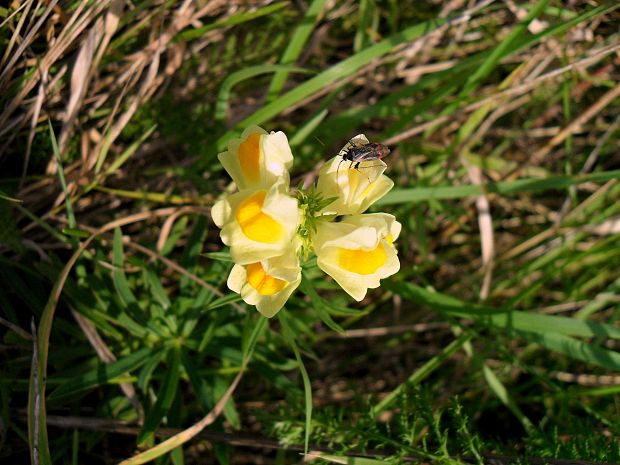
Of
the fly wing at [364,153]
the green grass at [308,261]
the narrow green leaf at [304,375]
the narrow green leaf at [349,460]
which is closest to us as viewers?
the fly wing at [364,153]

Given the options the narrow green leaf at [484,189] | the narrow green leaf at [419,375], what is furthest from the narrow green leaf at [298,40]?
the narrow green leaf at [419,375]

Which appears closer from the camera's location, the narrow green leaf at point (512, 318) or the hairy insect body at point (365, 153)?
the hairy insect body at point (365, 153)

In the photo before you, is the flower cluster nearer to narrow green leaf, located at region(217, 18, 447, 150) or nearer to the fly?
the fly

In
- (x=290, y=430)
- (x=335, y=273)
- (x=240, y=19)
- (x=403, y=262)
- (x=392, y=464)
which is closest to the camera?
(x=335, y=273)

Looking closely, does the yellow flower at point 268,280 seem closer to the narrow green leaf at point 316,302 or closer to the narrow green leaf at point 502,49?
the narrow green leaf at point 316,302

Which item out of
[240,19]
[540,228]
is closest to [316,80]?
[240,19]

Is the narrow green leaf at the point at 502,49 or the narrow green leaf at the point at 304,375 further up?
the narrow green leaf at the point at 502,49

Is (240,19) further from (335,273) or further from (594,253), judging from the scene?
(594,253)
